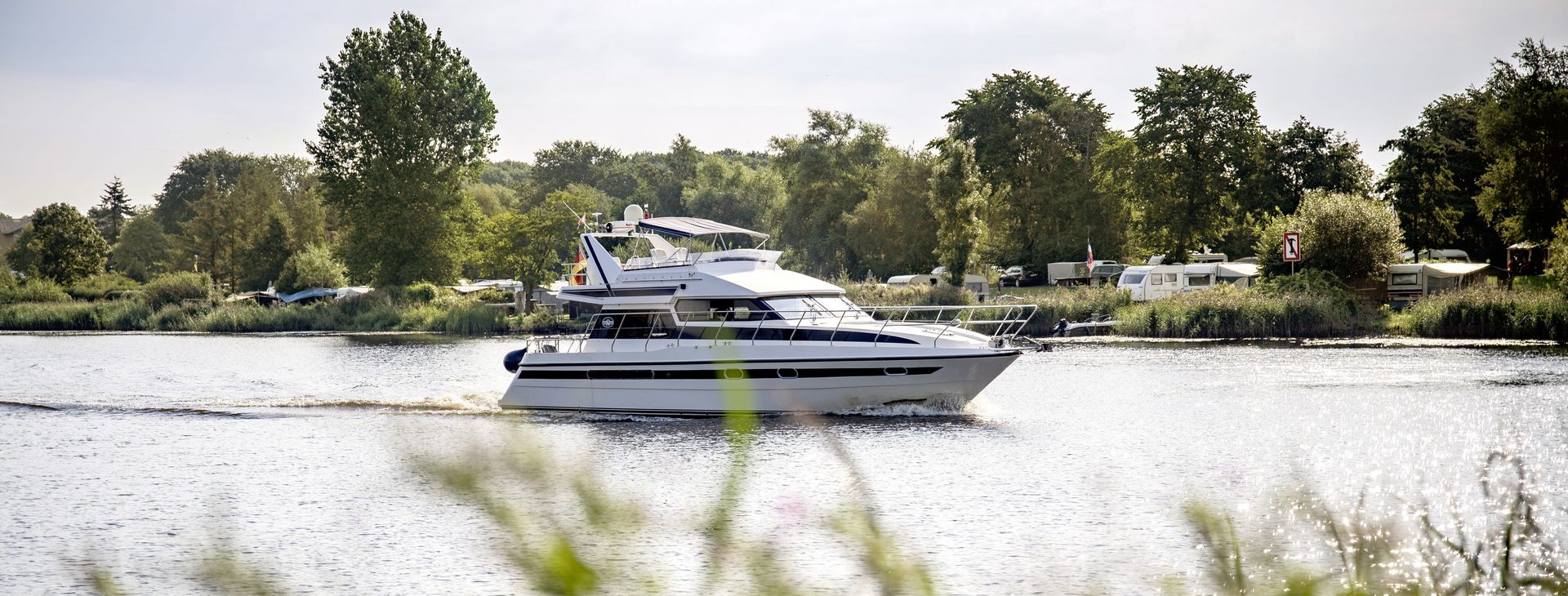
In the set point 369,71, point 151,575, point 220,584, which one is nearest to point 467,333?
point 369,71

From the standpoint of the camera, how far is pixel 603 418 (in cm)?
2745

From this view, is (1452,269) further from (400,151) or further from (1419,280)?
(400,151)

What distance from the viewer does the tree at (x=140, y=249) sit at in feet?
389

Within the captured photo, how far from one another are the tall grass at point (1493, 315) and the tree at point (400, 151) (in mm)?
59132

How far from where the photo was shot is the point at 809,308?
2666 cm

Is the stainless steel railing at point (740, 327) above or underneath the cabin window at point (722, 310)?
underneath

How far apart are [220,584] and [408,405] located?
98.0 feet

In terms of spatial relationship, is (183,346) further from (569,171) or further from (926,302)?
(569,171)

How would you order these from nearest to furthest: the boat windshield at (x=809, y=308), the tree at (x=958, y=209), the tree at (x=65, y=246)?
the boat windshield at (x=809, y=308) → the tree at (x=958, y=209) → the tree at (x=65, y=246)

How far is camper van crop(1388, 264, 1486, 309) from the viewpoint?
2098 inches

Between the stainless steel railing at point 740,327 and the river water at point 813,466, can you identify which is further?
the stainless steel railing at point 740,327

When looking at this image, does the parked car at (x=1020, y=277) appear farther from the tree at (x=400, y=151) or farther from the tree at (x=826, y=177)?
the tree at (x=400, y=151)

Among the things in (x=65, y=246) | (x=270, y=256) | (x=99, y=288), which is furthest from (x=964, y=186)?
(x=65, y=246)

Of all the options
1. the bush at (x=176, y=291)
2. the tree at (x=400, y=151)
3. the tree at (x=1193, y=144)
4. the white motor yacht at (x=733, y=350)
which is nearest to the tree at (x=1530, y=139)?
the tree at (x=1193, y=144)
